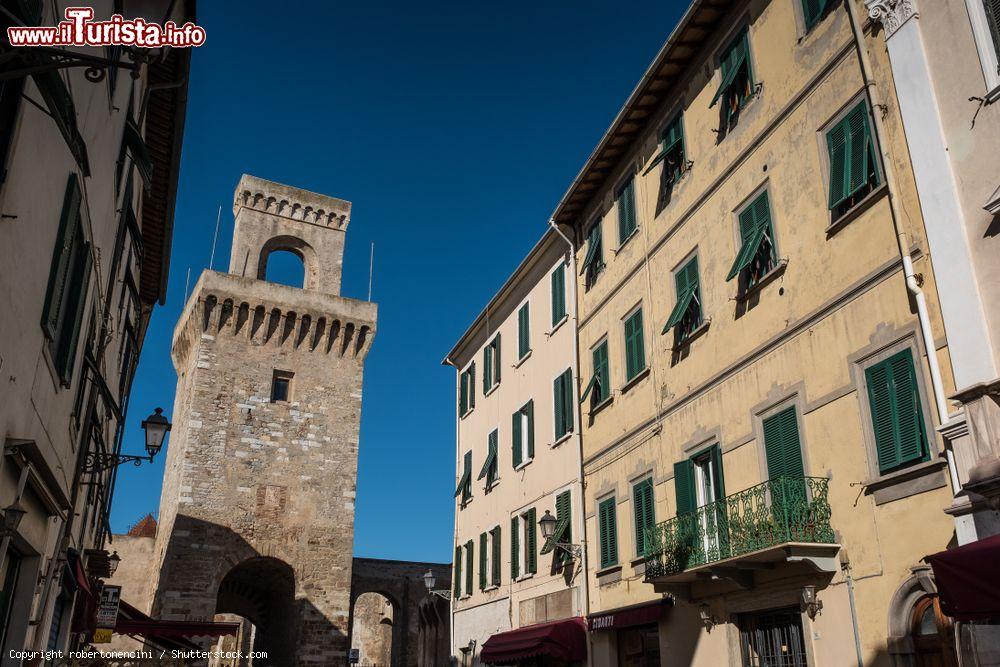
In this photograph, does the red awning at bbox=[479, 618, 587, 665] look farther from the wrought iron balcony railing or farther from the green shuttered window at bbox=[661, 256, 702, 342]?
the green shuttered window at bbox=[661, 256, 702, 342]

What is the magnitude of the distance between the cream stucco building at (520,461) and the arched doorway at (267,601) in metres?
9.66

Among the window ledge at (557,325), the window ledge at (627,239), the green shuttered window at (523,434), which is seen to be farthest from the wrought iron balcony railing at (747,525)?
the green shuttered window at (523,434)

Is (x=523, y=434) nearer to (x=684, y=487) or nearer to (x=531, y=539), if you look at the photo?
(x=531, y=539)

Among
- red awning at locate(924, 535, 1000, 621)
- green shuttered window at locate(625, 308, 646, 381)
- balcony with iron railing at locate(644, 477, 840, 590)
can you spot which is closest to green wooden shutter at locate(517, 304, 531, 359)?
green shuttered window at locate(625, 308, 646, 381)

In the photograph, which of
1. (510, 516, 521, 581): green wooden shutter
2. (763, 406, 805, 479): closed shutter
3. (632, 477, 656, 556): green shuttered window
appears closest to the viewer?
(763, 406, 805, 479): closed shutter

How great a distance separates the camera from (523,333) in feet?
74.0

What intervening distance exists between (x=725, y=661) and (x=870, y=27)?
28.3ft

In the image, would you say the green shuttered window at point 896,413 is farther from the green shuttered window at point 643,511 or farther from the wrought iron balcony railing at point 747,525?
the green shuttered window at point 643,511

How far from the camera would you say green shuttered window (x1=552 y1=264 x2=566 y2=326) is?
20.1 meters

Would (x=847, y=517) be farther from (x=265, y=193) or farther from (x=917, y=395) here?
(x=265, y=193)

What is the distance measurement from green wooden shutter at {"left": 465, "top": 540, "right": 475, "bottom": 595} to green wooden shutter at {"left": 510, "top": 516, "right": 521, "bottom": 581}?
3.52m

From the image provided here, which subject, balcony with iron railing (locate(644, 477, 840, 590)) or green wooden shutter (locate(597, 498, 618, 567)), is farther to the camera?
green wooden shutter (locate(597, 498, 618, 567))

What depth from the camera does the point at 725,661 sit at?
1201cm

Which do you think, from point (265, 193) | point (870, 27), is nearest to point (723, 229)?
point (870, 27)
